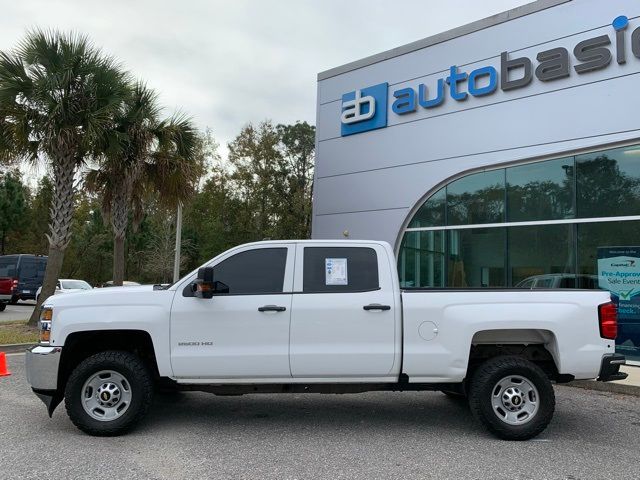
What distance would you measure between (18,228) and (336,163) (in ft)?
102

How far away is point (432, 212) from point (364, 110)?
11.4 feet

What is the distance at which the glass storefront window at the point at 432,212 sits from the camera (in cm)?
1327

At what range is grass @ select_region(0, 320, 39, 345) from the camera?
11742 millimetres

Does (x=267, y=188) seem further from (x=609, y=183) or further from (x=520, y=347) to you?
(x=520, y=347)

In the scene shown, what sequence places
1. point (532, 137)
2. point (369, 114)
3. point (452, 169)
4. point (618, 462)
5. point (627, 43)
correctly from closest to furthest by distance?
1. point (618, 462)
2. point (627, 43)
3. point (532, 137)
4. point (452, 169)
5. point (369, 114)

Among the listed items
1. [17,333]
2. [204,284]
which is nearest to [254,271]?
[204,284]

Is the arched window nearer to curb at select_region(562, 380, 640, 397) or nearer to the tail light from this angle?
curb at select_region(562, 380, 640, 397)

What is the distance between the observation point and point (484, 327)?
5.57 metres

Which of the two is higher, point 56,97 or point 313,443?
point 56,97

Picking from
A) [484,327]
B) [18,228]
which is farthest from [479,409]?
[18,228]

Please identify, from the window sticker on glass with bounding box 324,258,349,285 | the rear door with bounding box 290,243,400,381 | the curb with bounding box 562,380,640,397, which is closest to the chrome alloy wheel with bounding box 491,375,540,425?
the rear door with bounding box 290,243,400,381

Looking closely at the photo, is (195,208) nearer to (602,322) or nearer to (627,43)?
(627,43)

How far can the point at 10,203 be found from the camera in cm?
3541

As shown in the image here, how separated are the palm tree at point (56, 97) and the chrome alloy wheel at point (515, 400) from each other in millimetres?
10632
